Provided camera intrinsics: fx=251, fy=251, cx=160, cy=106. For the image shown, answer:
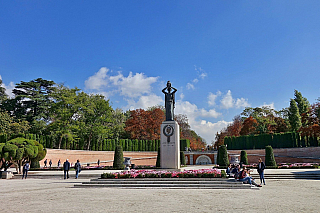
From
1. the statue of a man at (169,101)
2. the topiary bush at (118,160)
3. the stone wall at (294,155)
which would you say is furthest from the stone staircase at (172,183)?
the stone wall at (294,155)

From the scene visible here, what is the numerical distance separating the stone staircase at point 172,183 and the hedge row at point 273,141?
36.5 meters

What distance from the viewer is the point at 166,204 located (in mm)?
8570

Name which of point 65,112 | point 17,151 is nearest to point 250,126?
point 65,112

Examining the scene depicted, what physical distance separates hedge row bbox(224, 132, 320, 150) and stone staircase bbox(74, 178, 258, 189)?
36512 millimetres

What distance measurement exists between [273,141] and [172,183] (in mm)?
39779

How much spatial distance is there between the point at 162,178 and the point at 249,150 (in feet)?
127

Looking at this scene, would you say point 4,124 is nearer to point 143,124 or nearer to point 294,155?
point 143,124

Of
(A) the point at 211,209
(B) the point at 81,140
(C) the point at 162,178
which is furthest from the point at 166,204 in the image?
(B) the point at 81,140

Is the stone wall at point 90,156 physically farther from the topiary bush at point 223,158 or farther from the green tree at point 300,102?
the green tree at point 300,102

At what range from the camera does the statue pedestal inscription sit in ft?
61.9

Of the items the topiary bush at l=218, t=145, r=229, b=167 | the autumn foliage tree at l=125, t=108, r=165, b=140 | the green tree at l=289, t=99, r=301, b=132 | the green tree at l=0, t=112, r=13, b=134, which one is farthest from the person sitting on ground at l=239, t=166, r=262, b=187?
the autumn foliage tree at l=125, t=108, r=165, b=140

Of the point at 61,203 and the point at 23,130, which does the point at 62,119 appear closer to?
the point at 23,130

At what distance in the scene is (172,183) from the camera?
Result: 46.0 ft

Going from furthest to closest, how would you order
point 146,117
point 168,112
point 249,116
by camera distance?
point 249,116
point 146,117
point 168,112
